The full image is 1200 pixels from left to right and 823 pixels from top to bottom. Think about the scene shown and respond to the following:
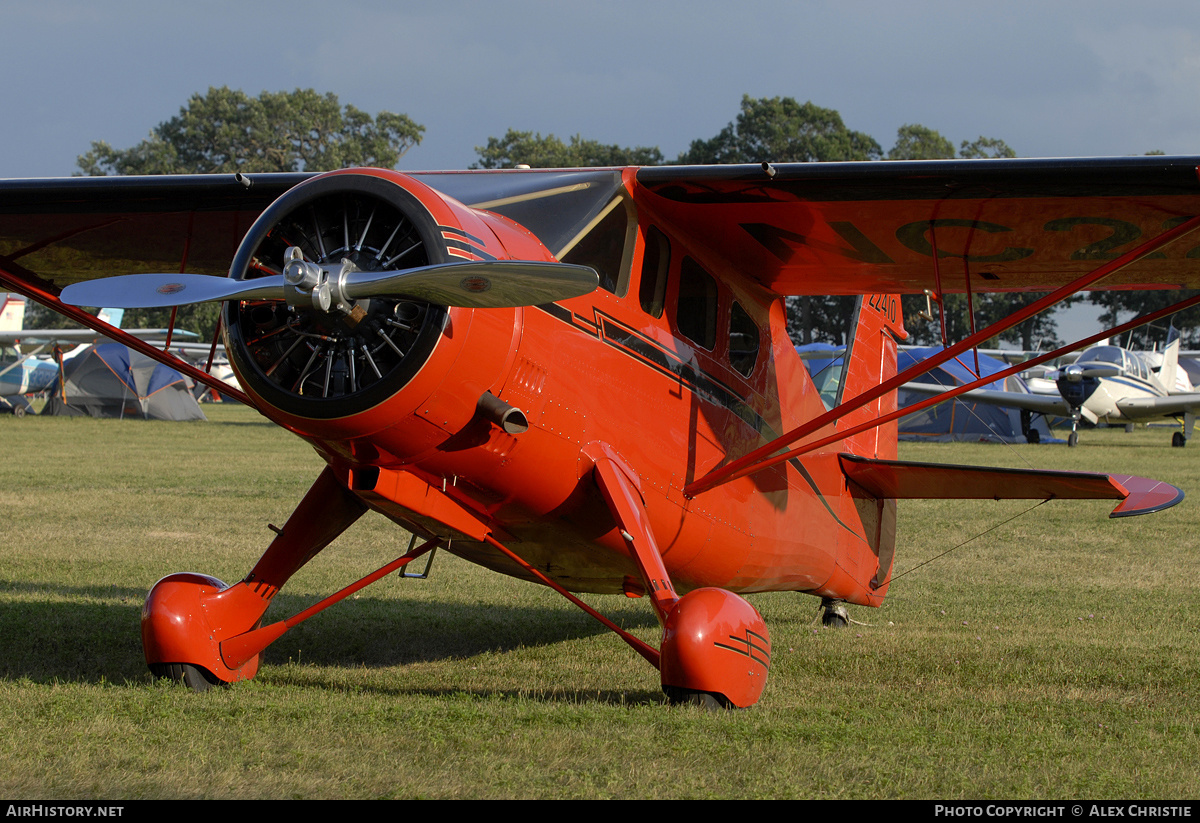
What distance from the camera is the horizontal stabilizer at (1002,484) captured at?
20.9 feet

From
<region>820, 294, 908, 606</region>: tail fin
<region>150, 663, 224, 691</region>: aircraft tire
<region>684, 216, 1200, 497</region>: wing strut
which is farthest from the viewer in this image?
<region>820, 294, 908, 606</region>: tail fin

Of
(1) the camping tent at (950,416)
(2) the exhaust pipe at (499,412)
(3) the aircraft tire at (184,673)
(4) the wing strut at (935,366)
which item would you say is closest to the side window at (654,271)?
(4) the wing strut at (935,366)

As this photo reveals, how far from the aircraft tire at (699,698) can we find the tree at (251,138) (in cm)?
8712

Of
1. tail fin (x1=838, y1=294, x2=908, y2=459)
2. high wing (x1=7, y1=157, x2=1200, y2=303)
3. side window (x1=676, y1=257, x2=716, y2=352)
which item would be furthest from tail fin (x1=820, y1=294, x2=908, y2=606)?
side window (x1=676, y1=257, x2=716, y2=352)

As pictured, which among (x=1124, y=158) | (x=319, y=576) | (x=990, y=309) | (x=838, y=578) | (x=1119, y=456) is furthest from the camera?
(x=990, y=309)

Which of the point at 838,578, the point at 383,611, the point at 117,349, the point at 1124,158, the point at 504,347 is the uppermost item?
the point at 1124,158

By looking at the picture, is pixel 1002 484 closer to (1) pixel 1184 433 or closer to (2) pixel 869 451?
(2) pixel 869 451

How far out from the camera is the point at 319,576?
374 inches

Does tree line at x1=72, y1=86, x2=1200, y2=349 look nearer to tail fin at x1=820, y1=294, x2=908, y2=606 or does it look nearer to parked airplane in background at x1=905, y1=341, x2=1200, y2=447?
parked airplane in background at x1=905, y1=341, x2=1200, y2=447

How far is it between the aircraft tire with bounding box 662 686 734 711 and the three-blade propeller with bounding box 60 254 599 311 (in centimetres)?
192

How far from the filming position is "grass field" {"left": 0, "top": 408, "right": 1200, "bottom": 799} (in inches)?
155

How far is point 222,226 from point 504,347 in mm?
3553

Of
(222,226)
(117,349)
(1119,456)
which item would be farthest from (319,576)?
(117,349)

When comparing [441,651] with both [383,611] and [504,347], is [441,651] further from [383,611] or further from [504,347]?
[504,347]
